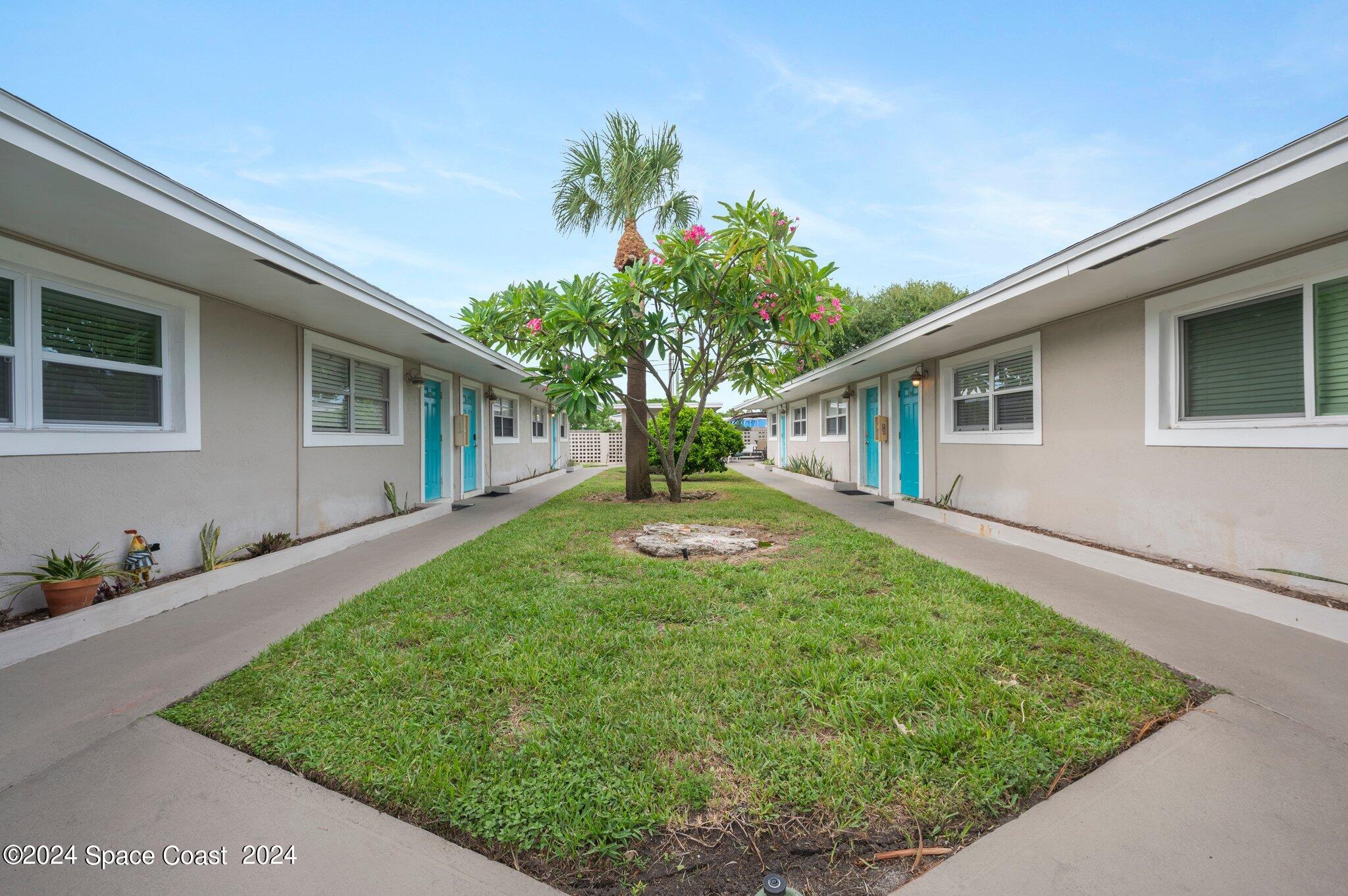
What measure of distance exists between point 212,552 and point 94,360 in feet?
5.63

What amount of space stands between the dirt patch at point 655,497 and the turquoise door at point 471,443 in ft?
8.67

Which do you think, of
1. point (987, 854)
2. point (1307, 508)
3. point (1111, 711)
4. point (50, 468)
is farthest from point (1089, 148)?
point (50, 468)

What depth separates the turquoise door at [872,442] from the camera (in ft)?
36.5

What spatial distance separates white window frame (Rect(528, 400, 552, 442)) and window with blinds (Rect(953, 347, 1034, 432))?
450 inches

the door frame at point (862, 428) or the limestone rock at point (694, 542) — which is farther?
the door frame at point (862, 428)

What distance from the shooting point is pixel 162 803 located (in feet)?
6.02

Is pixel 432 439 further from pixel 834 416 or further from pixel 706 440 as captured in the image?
pixel 834 416

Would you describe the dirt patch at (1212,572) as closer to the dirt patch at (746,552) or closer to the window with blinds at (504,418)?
the dirt patch at (746,552)

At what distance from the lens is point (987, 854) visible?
164cm

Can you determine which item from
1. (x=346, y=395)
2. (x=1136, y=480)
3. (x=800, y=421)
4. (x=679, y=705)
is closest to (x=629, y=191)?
(x=346, y=395)

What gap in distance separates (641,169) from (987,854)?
32.7 feet

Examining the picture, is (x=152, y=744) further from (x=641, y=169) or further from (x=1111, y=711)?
(x=641, y=169)

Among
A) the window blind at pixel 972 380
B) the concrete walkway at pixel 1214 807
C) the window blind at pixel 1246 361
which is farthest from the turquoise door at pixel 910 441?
the concrete walkway at pixel 1214 807

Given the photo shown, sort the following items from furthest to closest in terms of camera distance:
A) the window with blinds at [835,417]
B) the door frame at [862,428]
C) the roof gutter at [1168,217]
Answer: the window with blinds at [835,417] < the door frame at [862,428] < the roof gutter at [1168,217]
